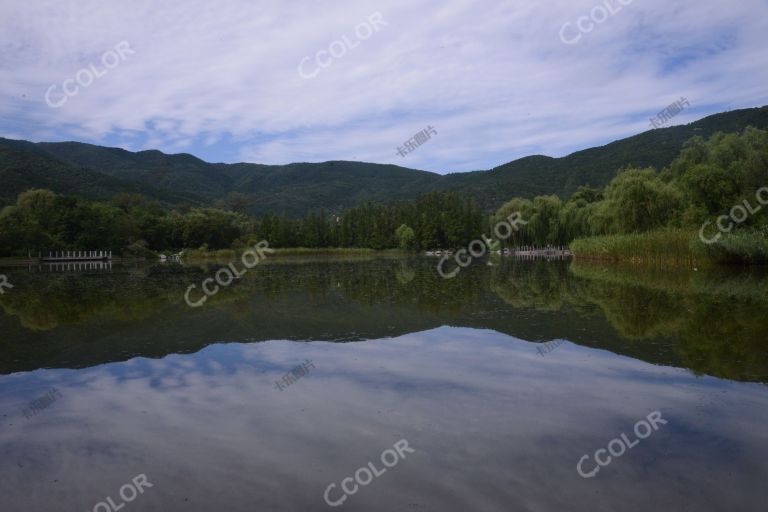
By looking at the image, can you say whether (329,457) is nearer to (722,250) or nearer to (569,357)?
(569,357)

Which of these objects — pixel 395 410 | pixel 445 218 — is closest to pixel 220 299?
pixel 395 410

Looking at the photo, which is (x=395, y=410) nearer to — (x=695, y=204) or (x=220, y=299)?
(x=220, y=299)

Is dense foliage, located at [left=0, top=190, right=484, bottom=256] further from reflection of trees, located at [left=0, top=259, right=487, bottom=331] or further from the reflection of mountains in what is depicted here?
the reflection of mountains

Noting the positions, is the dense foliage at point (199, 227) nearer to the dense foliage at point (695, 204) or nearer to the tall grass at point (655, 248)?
the dense foliage at point (695, 204)

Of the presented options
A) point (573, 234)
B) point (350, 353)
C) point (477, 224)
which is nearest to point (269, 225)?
point (477, 224)

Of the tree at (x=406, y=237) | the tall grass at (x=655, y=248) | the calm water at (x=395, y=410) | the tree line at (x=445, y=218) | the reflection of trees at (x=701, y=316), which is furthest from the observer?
the tree at (x=406, y=237)

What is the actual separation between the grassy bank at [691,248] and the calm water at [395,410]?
15.1 metres

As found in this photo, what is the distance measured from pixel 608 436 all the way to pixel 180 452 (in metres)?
3.54

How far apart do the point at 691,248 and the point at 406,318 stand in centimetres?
2051

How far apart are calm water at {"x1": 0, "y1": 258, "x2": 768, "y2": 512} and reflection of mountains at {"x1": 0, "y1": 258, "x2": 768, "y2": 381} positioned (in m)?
0.08

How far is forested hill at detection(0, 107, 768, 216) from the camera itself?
88312mm

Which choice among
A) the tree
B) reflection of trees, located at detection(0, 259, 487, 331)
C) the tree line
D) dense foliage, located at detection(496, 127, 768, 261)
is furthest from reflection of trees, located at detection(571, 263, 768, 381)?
the tree

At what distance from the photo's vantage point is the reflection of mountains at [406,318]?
8.53m

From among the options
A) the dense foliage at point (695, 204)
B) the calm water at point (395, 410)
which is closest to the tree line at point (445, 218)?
the dense foliage at point (695, 204)
